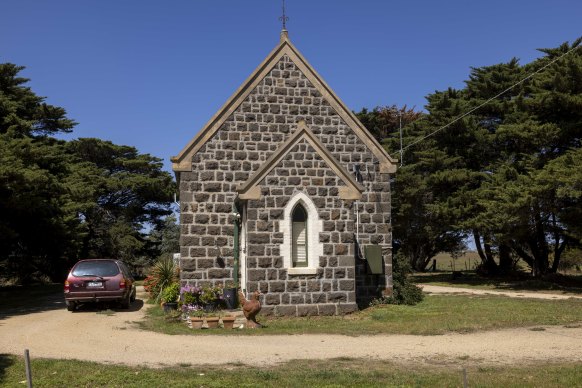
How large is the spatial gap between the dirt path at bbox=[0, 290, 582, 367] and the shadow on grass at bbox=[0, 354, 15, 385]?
490 millimetres

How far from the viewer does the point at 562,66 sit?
24.9 metres

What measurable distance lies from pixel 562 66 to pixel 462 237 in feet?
60.9

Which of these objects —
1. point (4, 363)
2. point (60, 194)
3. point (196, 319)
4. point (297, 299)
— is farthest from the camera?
point (60, 194)

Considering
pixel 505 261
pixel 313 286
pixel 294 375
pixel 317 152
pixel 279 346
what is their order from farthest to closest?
1. pixel 505 261
2. pixel 317 152
3. pixel 313 286
4. pixel 279 346
5. pixel 294 375

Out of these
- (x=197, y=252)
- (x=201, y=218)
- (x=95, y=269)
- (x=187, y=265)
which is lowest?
(x=95, y=269)

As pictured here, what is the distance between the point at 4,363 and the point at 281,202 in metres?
8.02

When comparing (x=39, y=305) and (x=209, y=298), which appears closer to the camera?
(x=209, y=298)

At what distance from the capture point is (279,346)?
35.5 ft

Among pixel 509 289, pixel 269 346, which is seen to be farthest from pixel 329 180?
pixel 509 289

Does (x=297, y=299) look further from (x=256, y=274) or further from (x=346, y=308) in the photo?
(x=346, y=308)

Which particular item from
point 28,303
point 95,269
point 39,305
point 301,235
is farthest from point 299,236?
point 28,303

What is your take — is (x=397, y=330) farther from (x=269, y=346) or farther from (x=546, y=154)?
(x=546, y=154)

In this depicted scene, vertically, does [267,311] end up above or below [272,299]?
below

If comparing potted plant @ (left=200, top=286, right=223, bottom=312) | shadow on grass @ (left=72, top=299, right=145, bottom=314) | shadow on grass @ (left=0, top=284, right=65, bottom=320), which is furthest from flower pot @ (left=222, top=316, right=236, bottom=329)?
shadow on grass @ (left=0, top=284, right=65, bottom=320)
